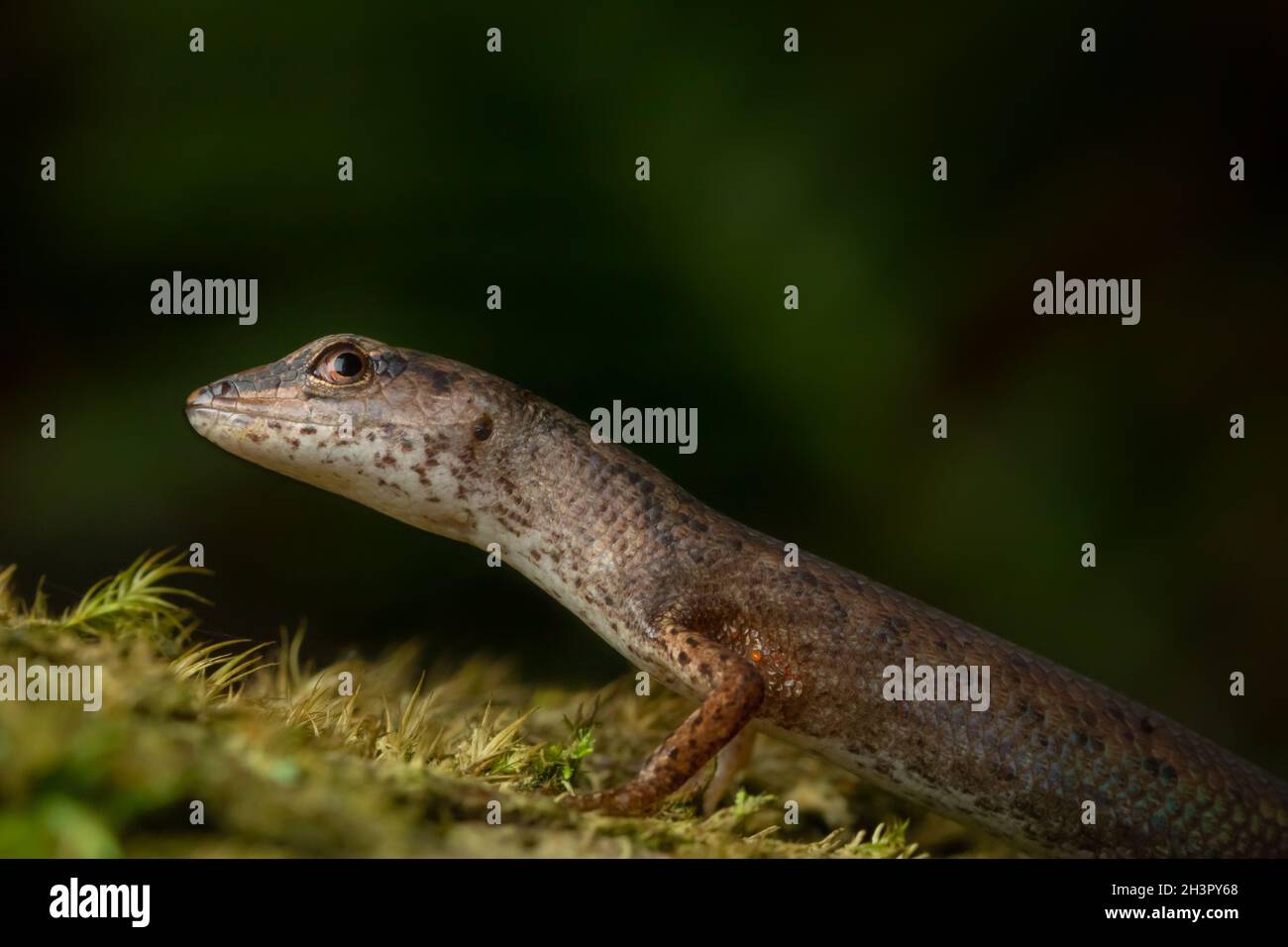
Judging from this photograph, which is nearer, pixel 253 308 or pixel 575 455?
pixel 575 455

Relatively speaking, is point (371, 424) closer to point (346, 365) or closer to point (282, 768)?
point (346, 365)

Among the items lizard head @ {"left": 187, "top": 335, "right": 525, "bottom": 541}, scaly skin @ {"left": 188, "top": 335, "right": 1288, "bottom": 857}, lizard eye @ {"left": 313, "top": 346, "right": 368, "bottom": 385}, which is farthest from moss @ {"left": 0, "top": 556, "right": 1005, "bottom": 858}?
lizard eye @ {"left": 313, "top": 346, "right": 368, "bottom": 385}

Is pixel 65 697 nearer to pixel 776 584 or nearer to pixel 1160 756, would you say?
pixel 776 584

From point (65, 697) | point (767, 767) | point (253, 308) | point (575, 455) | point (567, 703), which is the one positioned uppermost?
point (253, 308)

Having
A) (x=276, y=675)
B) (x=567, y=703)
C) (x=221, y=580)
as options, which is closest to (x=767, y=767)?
(x=567, y=703)

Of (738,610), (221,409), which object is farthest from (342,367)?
(738,610)

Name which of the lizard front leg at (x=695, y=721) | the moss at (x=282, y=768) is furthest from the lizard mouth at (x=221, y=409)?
the lizard front leg at (x=695, y=721)

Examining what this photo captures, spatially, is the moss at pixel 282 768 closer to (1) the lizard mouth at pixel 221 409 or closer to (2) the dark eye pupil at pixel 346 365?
(1) the lizard mouth at pixel 221 409
